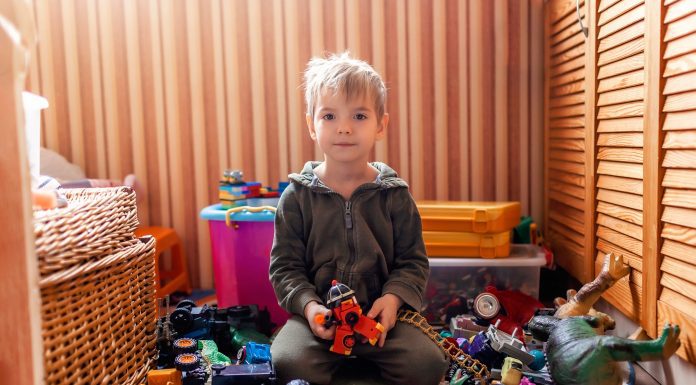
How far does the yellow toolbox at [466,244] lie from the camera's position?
1.81 metres

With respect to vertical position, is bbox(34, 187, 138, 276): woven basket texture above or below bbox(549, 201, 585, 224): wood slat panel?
above

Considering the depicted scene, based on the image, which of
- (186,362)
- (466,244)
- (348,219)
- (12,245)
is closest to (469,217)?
(466,244)

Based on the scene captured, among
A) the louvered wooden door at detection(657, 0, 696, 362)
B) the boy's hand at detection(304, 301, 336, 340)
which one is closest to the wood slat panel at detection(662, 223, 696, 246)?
the louvered wooden door at detection(657, 0, 696, 362)

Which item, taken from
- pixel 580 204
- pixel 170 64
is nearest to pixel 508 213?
pixel 580 204

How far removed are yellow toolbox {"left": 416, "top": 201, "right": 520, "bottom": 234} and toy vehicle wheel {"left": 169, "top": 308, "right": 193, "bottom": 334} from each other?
2.33ft

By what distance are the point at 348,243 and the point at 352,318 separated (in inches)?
7.9

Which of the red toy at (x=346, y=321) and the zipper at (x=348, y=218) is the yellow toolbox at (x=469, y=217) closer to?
the zipper at (x=348, y=218)

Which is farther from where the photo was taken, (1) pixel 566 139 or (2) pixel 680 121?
(1) pixel 566 139

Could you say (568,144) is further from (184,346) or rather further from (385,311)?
(184,346)

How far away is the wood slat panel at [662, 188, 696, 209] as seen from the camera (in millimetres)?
1170

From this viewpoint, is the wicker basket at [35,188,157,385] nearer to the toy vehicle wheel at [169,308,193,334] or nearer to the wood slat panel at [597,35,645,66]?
the toy vehicle wheel at [169,308,193,334]

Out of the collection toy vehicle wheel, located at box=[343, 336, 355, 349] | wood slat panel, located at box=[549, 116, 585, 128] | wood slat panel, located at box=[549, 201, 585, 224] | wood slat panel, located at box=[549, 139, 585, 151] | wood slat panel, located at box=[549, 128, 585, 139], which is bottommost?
toy vehicle wheel, located at box=[343, 336, 355, 349]

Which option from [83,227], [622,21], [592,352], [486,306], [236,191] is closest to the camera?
[83,227]

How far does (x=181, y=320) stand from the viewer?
1.50 m
